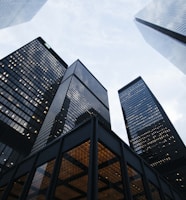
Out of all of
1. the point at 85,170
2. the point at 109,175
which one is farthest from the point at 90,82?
the point at 85,170

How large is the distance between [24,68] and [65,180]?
115 metres

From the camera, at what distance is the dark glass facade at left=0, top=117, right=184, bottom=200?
37.0 feet

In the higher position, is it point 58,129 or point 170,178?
point 58,129

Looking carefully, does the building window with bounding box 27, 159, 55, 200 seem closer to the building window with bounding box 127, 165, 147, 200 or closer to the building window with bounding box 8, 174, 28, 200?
the building window with bounding box 8, 174, 28, 200

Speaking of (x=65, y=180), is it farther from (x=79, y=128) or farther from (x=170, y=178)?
(x=170, y=178)

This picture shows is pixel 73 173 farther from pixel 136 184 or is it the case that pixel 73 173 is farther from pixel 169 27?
pixel 169 27

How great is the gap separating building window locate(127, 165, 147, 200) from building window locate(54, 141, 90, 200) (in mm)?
3884

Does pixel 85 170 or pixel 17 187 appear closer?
pixel 85 170

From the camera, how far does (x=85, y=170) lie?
1140 centimetres

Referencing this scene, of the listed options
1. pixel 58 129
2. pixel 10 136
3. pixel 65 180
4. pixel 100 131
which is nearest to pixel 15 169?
pixel 65 180

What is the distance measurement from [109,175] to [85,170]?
1963mm

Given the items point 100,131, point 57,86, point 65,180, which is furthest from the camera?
point 57,86

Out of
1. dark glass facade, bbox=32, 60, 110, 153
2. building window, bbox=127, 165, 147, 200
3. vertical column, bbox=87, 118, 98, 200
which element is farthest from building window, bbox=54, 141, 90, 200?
dark glass facade, bbox=32, 60, 110, 153

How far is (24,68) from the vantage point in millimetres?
116625
